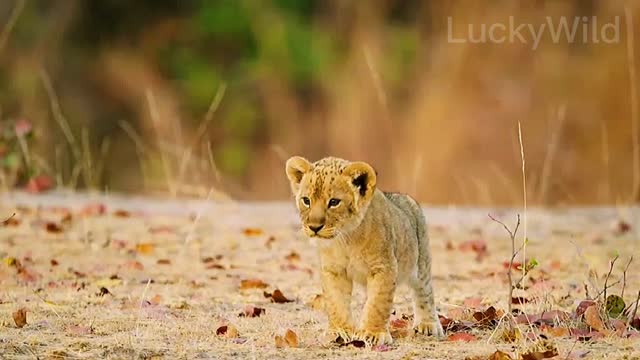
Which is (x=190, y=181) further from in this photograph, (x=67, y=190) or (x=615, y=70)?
(x=615, y=70)

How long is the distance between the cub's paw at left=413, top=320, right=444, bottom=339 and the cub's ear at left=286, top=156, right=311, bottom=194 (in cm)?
77

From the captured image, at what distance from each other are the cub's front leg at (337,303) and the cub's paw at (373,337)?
52 millimetres

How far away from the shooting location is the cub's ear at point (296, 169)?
6.15 m

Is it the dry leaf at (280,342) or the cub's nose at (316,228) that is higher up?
the cub's nose at (316,228)

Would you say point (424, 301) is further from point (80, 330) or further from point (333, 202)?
point (80, 330)

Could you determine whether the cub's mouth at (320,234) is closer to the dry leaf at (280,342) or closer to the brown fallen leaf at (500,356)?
the dry leaf at (280,342)

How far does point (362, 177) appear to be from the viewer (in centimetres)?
611

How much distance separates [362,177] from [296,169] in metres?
0.28

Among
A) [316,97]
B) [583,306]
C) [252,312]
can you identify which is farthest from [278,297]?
→ [316,97]

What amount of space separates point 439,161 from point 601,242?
174 inches

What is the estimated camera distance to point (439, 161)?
47.8 ft

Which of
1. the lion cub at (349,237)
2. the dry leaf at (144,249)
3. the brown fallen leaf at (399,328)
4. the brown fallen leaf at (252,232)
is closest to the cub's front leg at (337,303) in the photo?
the lion cub at (349,237)

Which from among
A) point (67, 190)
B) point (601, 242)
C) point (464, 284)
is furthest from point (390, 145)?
point (464, 284)

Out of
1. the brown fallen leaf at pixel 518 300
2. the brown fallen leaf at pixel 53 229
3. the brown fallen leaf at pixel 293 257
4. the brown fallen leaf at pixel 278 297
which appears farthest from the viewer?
the brown fallen leaf at pixel 53 229
